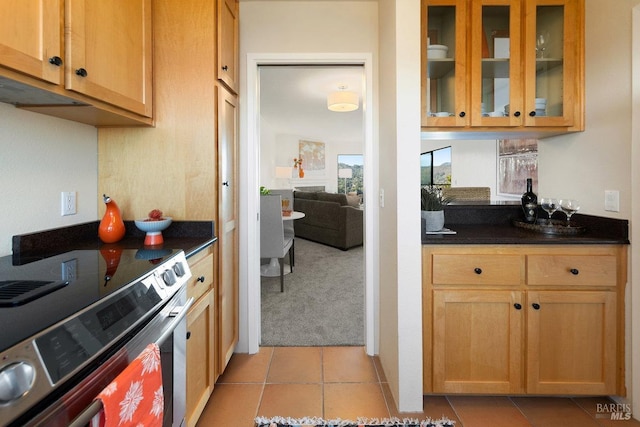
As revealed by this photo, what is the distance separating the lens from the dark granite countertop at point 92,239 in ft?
4.50

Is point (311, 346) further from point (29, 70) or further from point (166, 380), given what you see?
point (29, 70)

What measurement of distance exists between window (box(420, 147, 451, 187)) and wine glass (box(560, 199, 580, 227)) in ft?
12.2

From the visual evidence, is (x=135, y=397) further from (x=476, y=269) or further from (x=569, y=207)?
(x=569, y=207)

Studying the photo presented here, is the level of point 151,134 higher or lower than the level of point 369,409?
higher

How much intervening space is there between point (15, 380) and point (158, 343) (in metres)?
0.50

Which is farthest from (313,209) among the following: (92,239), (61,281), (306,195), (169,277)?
(61,281)

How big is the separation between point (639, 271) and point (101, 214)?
2.81 m

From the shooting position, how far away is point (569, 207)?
6.39 feet

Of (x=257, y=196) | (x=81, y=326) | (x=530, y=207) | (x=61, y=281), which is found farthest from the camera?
(x=257, y=196)

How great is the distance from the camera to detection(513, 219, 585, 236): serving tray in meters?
1.87

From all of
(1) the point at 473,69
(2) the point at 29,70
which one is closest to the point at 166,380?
(2) the point at 29,70

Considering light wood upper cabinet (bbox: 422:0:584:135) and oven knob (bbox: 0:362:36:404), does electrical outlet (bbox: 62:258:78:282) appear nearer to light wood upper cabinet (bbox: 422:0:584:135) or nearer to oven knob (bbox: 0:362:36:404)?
oven knob (bbox: 0:362:36:404)

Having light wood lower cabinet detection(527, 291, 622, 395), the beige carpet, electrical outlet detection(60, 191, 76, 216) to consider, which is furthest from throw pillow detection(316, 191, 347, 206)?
electrical outlet detection(60, 191, 76, 216)

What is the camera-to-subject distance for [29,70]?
39.4 inches
